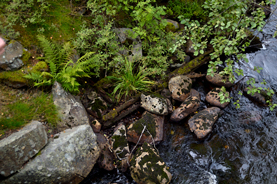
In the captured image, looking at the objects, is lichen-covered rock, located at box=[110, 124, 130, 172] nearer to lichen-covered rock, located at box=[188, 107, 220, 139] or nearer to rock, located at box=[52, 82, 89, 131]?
rock, located at box=[52, 82, 89, 131]

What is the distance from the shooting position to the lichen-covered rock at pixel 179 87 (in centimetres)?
598

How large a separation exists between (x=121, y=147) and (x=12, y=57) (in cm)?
375

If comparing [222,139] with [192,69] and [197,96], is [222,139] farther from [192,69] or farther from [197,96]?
[192,69]

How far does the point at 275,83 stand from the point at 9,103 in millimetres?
9029

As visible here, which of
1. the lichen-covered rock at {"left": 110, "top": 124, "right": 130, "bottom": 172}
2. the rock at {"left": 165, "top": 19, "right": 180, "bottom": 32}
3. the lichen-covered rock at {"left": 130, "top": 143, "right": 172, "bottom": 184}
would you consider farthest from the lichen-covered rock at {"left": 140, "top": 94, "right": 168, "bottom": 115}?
the rock at {"left": 165, "top": 19, "right": 180, "bottom": 32}

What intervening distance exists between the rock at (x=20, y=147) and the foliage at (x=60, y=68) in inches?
48.5

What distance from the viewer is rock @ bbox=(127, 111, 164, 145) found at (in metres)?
5.01

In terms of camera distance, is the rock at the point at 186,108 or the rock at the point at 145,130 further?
the rock at the point at 186,108

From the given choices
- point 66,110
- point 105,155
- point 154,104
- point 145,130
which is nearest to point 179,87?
point 154,104

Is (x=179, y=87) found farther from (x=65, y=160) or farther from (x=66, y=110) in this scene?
(x=65, y=160)

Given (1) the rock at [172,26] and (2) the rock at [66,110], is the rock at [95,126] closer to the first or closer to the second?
(2) the rock at [66,110]

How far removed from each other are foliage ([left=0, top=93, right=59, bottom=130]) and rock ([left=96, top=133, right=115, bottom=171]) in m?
1.32

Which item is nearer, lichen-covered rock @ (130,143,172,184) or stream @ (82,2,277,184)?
lichen-covered rock @ (130,143,172,184)

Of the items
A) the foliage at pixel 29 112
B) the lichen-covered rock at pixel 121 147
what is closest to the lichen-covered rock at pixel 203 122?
the lichen-covered rock at pixel 121 147
